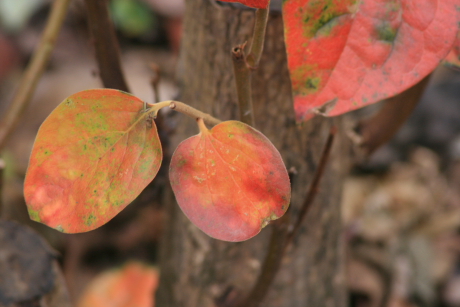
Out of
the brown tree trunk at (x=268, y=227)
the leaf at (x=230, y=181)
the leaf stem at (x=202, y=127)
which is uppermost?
the leaf stem at (x=202, y=127)

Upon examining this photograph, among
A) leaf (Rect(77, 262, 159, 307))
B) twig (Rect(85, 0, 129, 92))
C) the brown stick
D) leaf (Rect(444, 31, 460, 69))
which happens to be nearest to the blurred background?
leaf (Rect(77, 262, 159, 307))

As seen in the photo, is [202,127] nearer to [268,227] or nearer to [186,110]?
[186,110]

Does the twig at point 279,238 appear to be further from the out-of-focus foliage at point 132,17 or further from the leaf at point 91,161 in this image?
the out-of-focus foliage at point 132,17

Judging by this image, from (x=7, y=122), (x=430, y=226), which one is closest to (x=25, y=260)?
(x=7, y=122)

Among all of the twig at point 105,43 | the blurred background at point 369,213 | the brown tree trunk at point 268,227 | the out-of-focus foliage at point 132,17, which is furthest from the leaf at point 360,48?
the out-of-focus foliage at point 132,17

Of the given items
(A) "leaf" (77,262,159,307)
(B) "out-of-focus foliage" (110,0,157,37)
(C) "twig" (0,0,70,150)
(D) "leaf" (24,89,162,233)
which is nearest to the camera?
(D) "leaf" (24,89,162,233)

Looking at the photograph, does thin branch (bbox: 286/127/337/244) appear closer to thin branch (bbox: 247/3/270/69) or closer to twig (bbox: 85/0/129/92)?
thin branch (bbox: 247/3/270/69)
